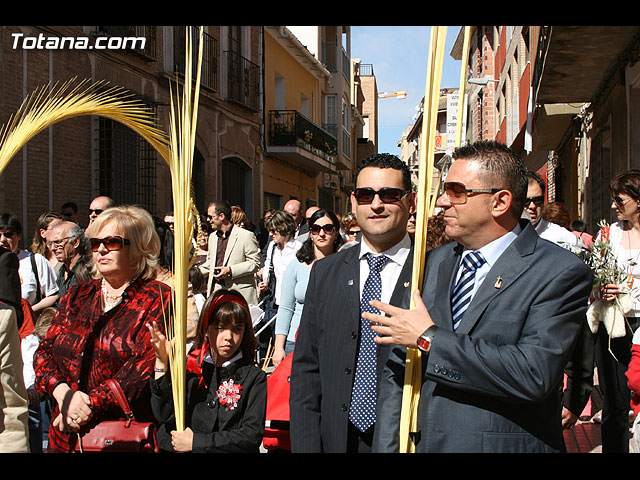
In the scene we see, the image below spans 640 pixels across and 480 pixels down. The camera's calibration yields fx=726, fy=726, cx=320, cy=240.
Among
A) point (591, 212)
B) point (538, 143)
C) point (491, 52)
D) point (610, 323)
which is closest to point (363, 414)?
point (610, 323)

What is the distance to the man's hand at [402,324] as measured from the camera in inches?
85.5

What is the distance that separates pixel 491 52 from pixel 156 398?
26.6 m

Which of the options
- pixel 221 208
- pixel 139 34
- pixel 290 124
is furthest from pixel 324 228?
pixel 290 124

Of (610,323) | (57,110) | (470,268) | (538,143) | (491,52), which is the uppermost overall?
(491,52)

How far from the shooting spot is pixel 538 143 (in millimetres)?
17219

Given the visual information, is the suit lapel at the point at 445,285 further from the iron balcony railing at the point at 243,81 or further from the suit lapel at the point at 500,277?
the iron balcony railing at the point at 243,81

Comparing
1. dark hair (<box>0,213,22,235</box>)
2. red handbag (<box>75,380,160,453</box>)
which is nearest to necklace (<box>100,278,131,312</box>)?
red handbag (<box>75,380,160,453</box>)

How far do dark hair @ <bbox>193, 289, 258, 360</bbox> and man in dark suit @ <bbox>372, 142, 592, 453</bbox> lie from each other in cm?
125

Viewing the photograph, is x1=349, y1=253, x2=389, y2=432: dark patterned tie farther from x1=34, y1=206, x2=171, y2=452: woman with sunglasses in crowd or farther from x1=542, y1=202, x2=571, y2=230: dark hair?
x1=542, y1=202, x2=571, y2=230: dark hair

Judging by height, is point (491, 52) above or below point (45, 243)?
above

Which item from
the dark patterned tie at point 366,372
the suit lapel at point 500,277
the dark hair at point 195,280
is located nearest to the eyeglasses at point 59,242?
the dark hair at point 195,280

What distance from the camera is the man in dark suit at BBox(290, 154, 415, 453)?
8.82ft
